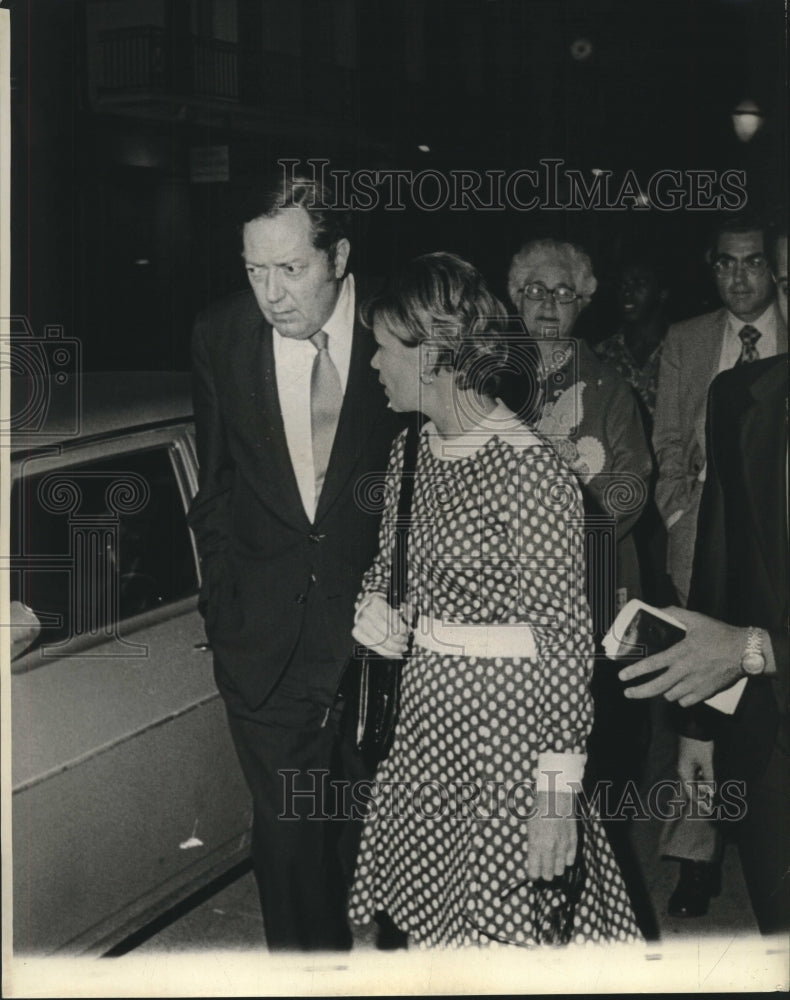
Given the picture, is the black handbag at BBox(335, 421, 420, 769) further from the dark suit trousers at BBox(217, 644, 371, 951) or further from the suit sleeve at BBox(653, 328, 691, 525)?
the suit sleeve at BBox(653, 328, 691, 525)

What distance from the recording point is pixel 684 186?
10.6 ft

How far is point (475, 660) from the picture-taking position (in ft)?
9.75

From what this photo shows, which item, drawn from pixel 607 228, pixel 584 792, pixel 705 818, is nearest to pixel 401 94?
pixel 607 228

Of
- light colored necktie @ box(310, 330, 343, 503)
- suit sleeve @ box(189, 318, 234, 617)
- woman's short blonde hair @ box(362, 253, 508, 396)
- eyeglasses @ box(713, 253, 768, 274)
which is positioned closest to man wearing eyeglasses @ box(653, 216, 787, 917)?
eyeglasses @ box(713, 253, 768, 274)

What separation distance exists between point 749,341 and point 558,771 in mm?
1252

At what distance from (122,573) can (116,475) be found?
25 cm

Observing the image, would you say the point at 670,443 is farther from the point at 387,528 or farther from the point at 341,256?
the point at 341,256

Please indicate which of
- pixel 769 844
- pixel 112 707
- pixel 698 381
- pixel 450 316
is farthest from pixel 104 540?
pixel 769 844

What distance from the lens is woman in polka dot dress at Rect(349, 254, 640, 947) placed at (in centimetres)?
291

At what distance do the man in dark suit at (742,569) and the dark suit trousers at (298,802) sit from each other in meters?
0.84

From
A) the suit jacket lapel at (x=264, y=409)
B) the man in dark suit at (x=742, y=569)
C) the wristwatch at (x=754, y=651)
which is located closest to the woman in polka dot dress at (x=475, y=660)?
the suit jacket lapel at (x=264, y=409)

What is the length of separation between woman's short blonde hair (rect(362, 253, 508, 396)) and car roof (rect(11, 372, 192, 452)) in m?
0.56

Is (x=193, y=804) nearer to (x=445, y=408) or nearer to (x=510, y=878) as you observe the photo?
(x=510, y=878)

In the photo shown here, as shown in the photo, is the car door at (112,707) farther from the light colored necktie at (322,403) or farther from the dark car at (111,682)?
the light colored necktie at (322,403)
